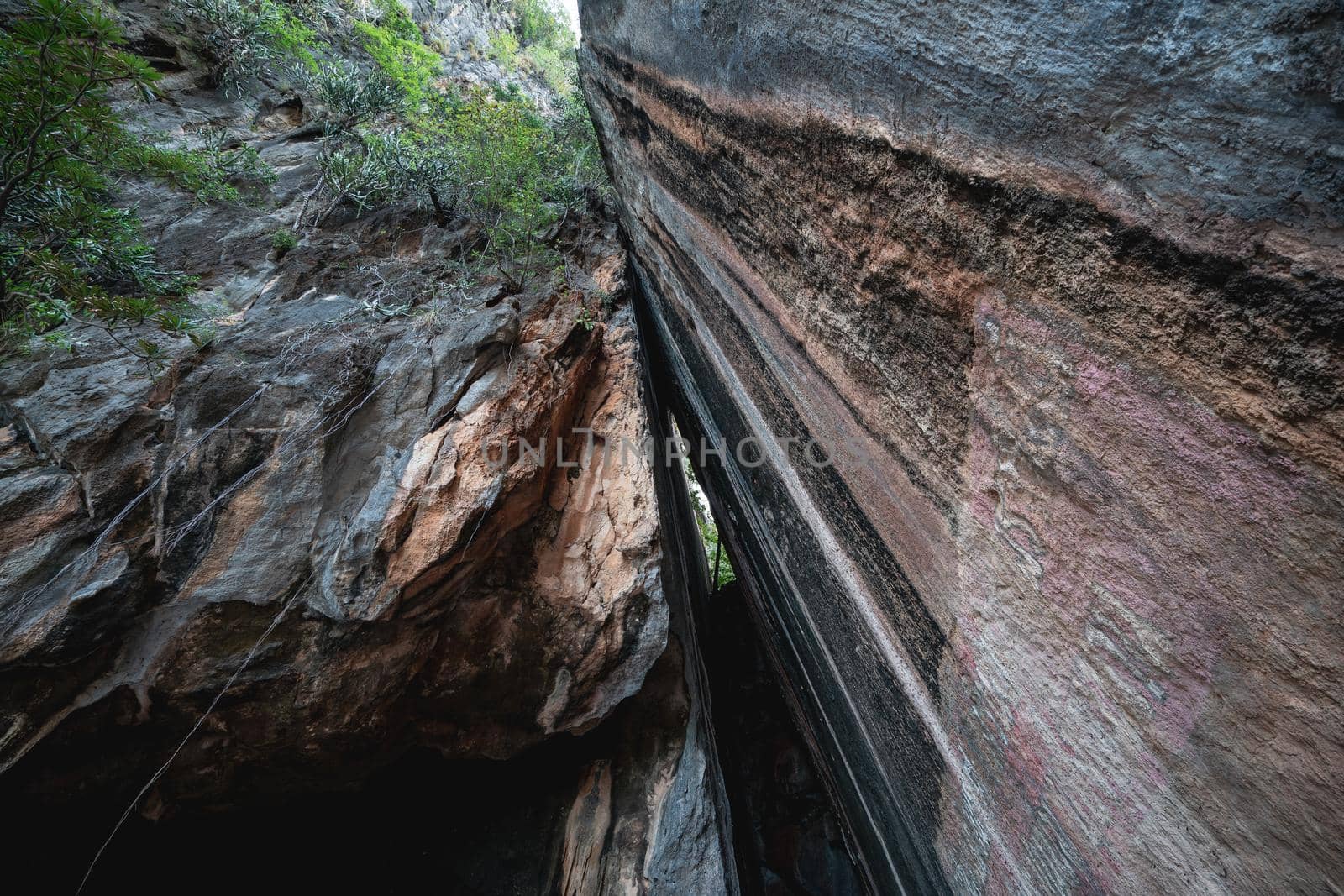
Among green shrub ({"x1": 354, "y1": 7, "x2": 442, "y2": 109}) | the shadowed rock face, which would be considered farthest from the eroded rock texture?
green shrub ({"x1": 354, "y1": 7, "x2": 442, "y2": 109})

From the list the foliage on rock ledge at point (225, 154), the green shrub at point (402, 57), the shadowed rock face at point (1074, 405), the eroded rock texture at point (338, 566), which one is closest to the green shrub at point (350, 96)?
the foliage on rock ledge at point (225, 154)

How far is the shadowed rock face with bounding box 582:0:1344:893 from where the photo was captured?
91 centimetres

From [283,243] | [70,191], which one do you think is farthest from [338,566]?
[70,191]

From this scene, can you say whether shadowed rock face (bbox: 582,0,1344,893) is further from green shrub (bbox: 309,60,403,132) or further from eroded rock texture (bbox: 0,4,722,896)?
green shrub (bbox: 309,60,403,132)

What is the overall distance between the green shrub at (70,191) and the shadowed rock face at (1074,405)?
3.01 metres

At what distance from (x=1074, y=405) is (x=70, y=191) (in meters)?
5.34

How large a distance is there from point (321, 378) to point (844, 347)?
9.71 feet

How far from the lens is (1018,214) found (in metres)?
1.29

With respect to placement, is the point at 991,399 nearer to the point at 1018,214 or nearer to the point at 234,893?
the point at 1018,214

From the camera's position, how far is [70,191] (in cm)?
330

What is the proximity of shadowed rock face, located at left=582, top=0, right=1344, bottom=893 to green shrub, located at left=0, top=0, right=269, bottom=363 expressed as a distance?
3014 mm

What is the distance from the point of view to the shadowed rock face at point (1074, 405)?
91 centimetres

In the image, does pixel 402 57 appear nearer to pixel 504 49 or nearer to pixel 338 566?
pixel 504 49

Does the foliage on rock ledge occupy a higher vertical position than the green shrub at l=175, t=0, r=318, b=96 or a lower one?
lower
